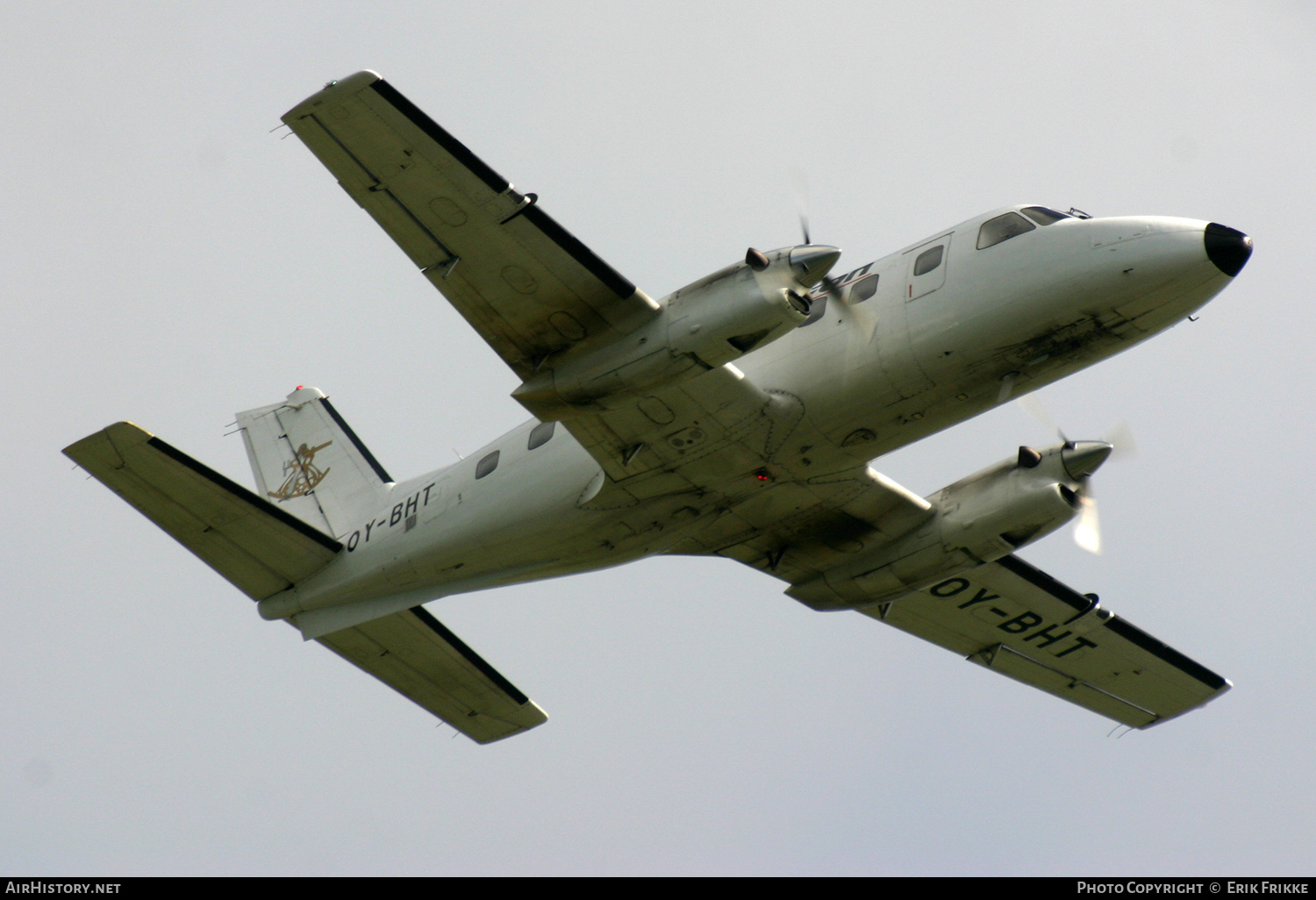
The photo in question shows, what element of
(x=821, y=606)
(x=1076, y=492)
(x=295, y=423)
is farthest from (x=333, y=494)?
(x=1076, y=492)

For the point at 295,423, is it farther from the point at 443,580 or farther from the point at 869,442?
the point at 869,442

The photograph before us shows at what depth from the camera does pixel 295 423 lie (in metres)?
22.5

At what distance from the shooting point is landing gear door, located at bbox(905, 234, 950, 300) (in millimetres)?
15805

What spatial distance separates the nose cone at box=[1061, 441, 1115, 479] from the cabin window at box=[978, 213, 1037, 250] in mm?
3488

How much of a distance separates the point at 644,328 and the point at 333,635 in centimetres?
717

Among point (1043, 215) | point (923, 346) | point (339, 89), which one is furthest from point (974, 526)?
point (339, 89)

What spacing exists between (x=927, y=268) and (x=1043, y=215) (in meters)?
1.42

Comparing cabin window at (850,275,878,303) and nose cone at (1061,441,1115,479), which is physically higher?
cabin window at (850,275,878,303)

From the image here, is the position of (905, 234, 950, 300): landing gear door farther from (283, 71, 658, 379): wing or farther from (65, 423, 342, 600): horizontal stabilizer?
(65, 423, 342, 600): horizontal stabilizer

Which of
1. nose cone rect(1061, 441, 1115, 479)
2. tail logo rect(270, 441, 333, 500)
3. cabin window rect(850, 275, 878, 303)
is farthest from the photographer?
tail logo rect(270, 441, 333, 500)

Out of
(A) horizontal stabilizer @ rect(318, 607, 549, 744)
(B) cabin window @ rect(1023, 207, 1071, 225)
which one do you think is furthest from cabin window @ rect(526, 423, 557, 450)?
(B) cabin window @ rect(1023, 207, 1071, 225)

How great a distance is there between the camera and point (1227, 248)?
48.9 ft

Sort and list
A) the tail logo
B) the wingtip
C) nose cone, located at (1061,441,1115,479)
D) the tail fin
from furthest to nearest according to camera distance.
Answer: the tail logo
the tail fin
nose cone, located at (1061,441,1115,479)
the wingtip

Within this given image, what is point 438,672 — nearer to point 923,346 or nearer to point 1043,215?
point 923,346
